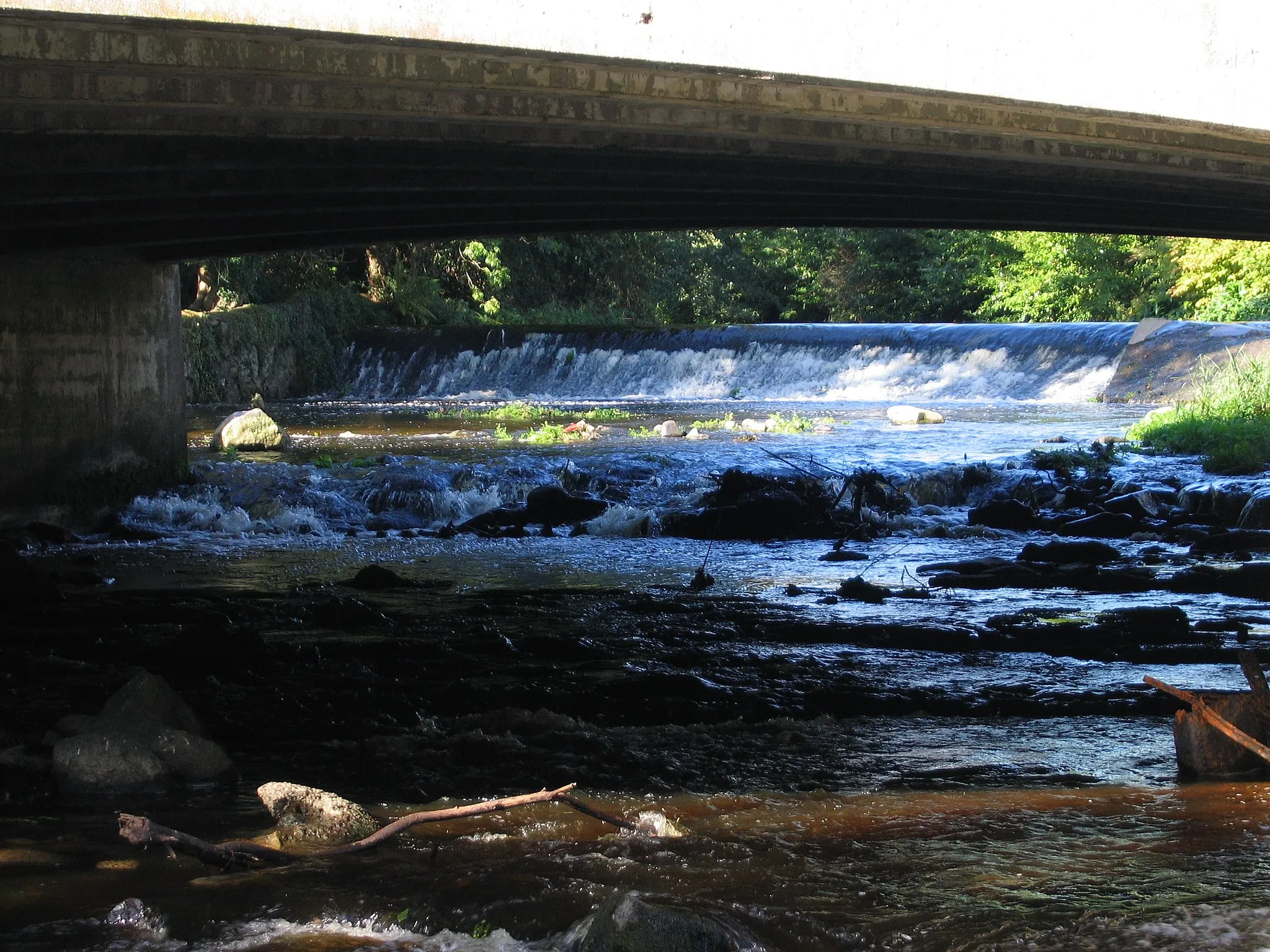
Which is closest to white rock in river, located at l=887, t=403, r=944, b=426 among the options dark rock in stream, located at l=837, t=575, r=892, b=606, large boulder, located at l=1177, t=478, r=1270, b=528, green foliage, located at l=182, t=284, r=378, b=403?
large boulder, located at l=1177, t=478, r=1270, b=528

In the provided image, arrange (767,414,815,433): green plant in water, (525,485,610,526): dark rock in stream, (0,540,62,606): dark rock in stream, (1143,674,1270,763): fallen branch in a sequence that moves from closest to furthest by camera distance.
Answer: (1143,674,1270,763): fallen branch, (0,540,62,606): dark rock in stream, (525,485,610,526): dark rock in stream, (767,414,815,433): green plant in water

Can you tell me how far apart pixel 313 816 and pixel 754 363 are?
1039 inches

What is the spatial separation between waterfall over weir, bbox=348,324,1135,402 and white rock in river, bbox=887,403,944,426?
5743mm

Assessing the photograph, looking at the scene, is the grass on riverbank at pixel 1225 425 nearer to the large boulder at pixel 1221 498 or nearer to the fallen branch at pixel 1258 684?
the large boulder at pixel 1221 498

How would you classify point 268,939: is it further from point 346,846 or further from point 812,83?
point 812,83

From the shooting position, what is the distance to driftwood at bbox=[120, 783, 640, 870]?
4.16 metres

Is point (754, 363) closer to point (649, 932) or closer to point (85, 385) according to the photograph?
point (85, 385)

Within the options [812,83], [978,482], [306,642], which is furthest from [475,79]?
[978,482]

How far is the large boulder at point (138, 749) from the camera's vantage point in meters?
5.19

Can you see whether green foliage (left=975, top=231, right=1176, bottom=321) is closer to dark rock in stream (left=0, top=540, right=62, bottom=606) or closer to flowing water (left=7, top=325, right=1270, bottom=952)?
flowing water (left=7, top=325, right=1270, bottom=952)

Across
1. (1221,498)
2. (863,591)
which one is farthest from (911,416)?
(863,591)

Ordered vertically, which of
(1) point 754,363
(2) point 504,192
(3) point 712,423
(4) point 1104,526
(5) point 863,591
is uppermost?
(2) point 504,192

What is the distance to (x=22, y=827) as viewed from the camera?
15.5 feet

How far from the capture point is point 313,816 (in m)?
4.71
